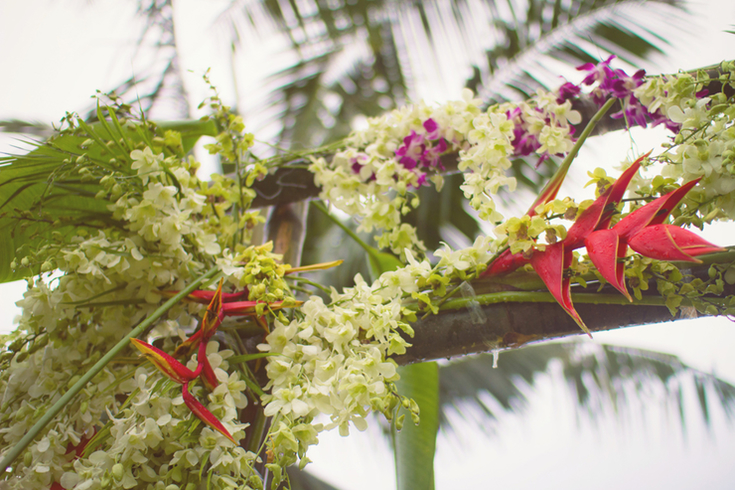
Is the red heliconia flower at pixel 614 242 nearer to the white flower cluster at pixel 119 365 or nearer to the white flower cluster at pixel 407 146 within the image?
the white flower cluster at pixel 407 146

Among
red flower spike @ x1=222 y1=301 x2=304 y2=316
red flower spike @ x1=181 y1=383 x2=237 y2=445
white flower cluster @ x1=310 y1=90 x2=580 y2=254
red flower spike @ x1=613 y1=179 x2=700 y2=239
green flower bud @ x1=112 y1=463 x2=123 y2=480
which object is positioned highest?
white flower cluster @ x1=310 y1=90 x2=580 y2=254

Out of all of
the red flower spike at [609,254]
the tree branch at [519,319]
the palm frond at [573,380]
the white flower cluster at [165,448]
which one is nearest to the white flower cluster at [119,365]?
the white flower cluster at [165,448]

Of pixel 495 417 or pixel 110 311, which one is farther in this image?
pixel 495 417

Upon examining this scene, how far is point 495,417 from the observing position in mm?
1885

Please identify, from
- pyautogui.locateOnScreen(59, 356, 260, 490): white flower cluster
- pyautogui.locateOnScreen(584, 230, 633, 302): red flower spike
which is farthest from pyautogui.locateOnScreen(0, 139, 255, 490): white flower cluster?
pyautogui.locateOnScreen(584, 230, 633, 302): red flower spike

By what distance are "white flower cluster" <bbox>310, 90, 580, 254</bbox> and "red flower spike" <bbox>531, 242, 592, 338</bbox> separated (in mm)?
156

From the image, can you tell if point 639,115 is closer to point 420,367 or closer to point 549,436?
point 420,367

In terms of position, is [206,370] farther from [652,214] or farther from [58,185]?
[652,214]

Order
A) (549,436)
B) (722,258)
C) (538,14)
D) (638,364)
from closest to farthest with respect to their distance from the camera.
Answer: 1. (722,258)
2. (549,436)
3. (538,14)
4. (638,364)

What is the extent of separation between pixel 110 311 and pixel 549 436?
4.46 feet

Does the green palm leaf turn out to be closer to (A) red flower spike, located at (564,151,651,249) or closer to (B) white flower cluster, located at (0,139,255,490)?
(B) white flower cluster, located at (0,139,255,490)

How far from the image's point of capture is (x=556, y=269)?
0.30 metres

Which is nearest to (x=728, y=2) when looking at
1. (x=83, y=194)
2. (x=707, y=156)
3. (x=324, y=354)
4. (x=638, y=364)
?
(x=707, y=156)

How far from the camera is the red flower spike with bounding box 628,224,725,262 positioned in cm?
25
